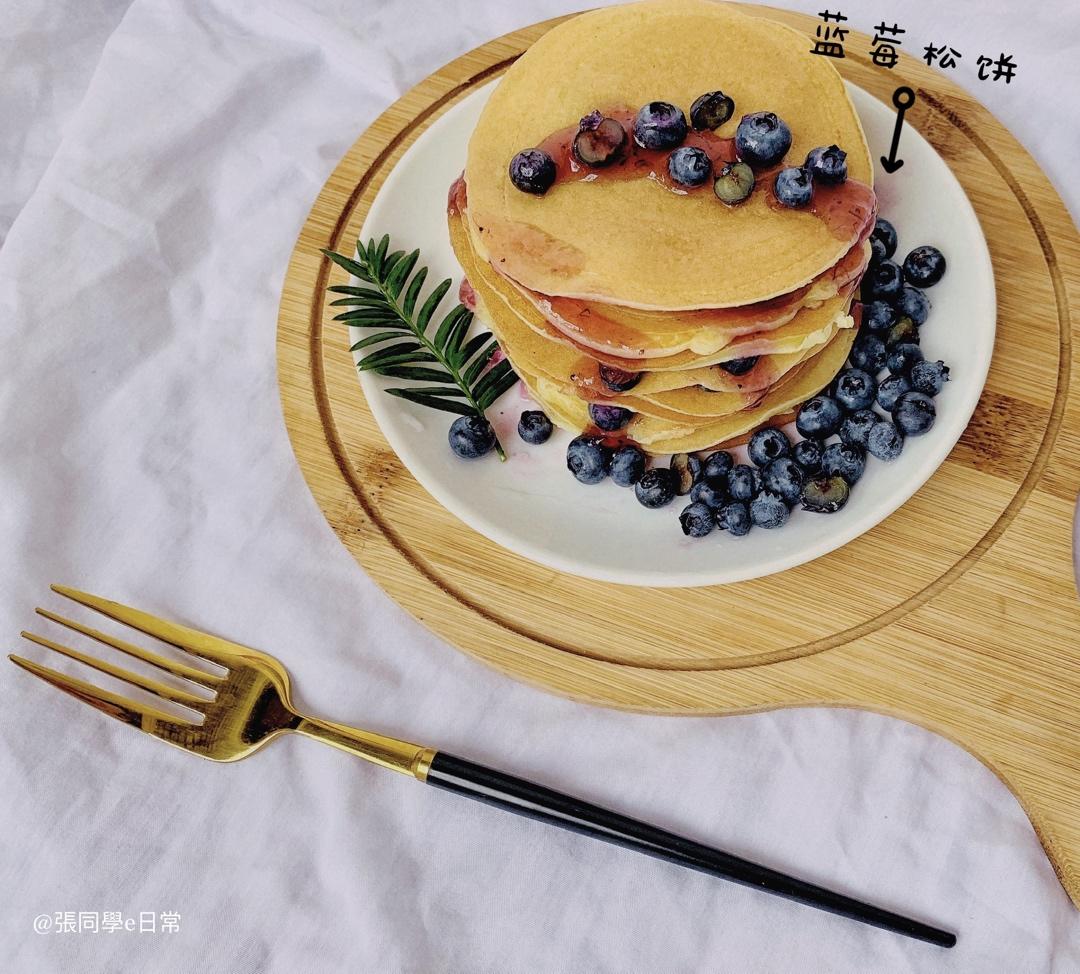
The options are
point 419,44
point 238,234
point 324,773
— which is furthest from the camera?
point 419,44

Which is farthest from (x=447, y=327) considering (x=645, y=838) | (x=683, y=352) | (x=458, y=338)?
(x=645, y=838)

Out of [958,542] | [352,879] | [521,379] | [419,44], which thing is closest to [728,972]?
[352,879]

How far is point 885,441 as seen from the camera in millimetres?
1531

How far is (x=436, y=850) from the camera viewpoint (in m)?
1.53

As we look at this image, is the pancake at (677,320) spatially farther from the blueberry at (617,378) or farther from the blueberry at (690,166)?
the blueberry at (690,166)

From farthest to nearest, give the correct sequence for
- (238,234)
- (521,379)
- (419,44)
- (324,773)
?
(419,44)
(238,234)
(521,379)
(324,773)

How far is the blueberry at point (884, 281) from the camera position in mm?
1631

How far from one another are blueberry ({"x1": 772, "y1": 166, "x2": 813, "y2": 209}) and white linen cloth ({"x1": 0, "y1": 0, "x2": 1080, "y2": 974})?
0.75 metres

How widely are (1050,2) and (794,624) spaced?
1.41 meters

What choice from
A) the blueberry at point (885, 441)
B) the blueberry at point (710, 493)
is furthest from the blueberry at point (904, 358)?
the blueberry at point (710, 493)

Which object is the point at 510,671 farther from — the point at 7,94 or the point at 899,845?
the point at 7,94

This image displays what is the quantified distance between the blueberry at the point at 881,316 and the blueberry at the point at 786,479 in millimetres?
275

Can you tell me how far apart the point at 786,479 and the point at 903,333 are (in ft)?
Result: 1.04

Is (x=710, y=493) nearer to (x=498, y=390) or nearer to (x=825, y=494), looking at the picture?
(x=825, y=494)
